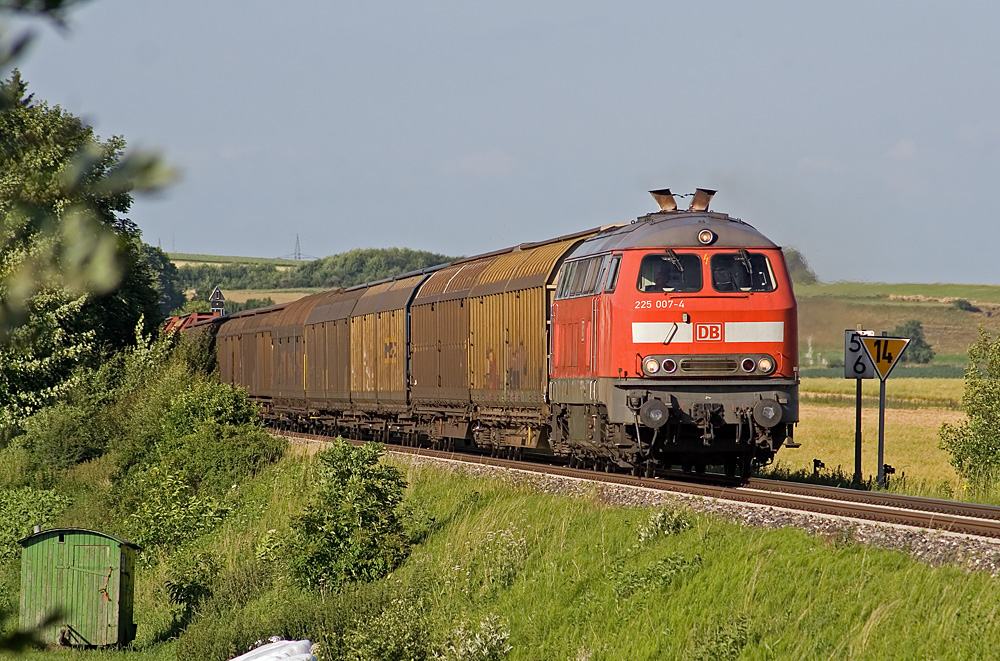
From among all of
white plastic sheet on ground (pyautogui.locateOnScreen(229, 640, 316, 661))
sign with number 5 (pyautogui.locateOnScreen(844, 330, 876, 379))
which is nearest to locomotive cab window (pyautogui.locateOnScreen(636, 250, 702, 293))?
sign with number 5 (pyautogui.locateOnScreen(844, 330, 876, 379))

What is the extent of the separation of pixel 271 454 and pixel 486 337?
9.47 meters

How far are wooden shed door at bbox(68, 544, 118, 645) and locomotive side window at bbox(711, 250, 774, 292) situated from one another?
11731 millimetres

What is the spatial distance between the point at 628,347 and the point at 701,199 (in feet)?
11.5

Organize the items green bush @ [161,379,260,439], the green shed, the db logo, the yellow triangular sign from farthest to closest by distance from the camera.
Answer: green bush @ [161,379,260,439]
the green shed
the yellow triangular sign
the db logo

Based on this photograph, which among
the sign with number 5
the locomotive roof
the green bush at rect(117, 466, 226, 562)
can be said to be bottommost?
the green bush at rect(117, 466, 226, 562)

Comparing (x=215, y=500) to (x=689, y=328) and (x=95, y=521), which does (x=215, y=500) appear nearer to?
(x=95, y=521)

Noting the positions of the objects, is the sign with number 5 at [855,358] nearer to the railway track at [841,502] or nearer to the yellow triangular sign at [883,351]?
the yellow triangular sign at [883,351]

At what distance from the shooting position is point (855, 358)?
17.9 metres

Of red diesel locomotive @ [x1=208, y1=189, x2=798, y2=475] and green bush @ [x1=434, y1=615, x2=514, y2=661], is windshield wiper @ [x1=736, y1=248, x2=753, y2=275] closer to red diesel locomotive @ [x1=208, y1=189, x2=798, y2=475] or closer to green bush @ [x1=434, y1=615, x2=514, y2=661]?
red diesel locomotive @ [x1=208, y1=189, x2=798, y2=475]

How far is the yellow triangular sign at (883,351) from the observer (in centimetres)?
1734

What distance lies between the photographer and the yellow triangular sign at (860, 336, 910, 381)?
1734cm

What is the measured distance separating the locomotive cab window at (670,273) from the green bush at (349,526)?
198 inches

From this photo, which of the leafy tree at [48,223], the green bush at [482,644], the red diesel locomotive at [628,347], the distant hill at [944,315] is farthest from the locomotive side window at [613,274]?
the distant hill at [944,315]

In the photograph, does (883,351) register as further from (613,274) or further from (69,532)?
(69,532)
